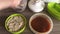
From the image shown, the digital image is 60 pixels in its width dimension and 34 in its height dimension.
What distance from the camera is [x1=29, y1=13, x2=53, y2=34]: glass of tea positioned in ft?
2.35

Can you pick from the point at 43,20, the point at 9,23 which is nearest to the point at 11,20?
the point at 9,23

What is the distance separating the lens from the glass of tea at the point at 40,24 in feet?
2.35

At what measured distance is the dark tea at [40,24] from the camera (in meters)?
0.72

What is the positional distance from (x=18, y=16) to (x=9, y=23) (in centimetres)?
5

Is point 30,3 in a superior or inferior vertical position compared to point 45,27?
superior

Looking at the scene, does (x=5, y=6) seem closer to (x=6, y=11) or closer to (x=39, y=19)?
(x=6, y=11)

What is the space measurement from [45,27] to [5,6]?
7.1 inches

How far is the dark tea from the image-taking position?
2.35ft

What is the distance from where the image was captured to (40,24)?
Answer: 2.38ft

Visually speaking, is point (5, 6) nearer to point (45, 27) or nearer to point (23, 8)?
point (23, 8)

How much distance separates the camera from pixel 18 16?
746 millimetres

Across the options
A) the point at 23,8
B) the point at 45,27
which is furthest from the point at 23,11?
the point at 45,27

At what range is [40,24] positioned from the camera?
0.73m

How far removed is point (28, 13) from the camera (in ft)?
2.52
